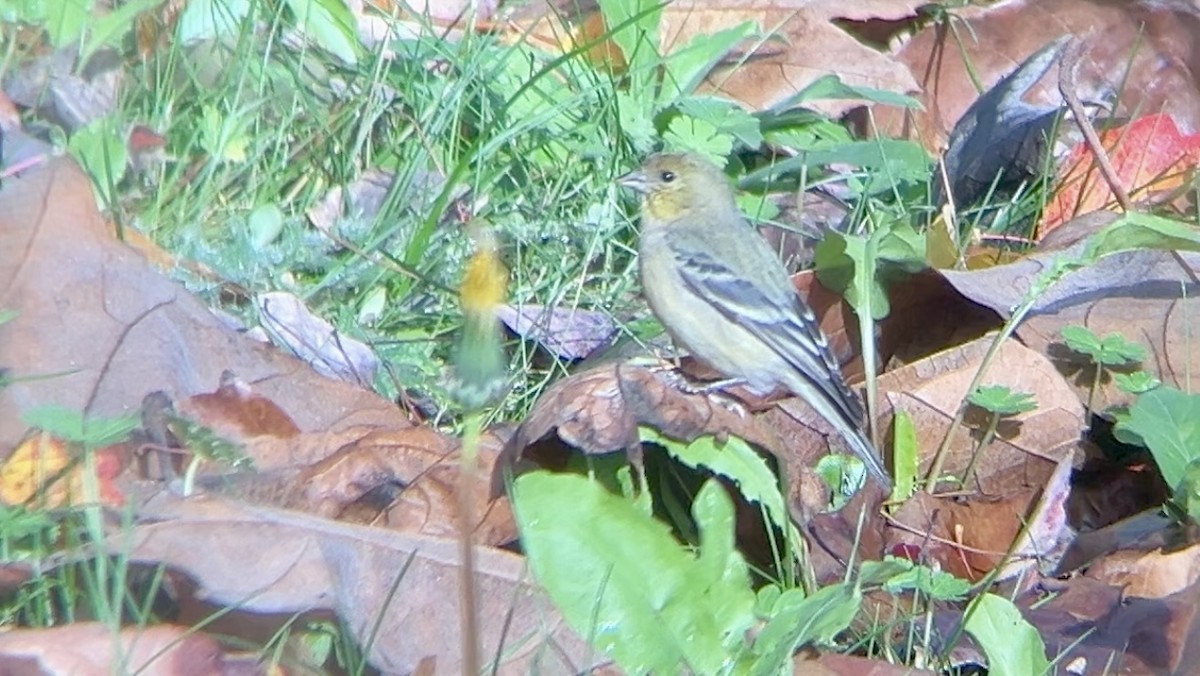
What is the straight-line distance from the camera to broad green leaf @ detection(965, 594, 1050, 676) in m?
2.93

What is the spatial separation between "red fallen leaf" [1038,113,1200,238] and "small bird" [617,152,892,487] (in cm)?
93

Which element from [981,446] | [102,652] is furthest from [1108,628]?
[102,652]

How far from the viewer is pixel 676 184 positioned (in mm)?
4781

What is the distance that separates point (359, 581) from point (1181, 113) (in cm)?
389

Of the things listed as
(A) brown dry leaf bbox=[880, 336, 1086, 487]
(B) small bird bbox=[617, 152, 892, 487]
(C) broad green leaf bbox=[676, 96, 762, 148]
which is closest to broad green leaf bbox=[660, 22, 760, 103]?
(C) broad green leaf bbox=[676, 96, 762, 148]

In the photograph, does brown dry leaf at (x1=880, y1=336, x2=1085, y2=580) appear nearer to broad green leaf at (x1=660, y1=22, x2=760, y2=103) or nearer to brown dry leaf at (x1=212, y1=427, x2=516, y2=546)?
brown dry leaf at (x1=212, y1=427, x2=516, y2=546)

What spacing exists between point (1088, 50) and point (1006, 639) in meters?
3.30

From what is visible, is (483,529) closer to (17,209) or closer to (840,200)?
(17,209)

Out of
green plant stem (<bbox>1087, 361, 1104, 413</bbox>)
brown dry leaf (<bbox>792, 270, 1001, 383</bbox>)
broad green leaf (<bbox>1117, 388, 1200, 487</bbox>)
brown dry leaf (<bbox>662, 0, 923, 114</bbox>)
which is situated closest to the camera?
broad green leaf (<bbox>1117, 388, 1200, 487</bbox>)

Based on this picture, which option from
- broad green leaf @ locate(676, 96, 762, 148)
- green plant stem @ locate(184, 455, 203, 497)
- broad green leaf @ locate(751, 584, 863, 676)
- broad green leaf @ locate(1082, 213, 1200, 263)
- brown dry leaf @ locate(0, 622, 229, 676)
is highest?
brown dry leaf @ locate(0, 622, 229, 676)

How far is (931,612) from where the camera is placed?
315 cm

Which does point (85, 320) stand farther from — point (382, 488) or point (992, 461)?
point (992, 461)

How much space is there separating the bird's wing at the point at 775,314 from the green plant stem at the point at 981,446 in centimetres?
25

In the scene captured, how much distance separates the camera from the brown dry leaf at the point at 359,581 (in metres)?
2.63
